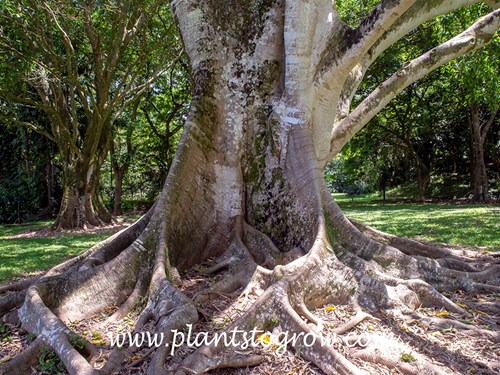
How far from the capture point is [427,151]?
84.8 feet

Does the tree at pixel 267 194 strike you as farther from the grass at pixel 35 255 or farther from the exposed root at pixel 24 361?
the grass at pixel 35 255

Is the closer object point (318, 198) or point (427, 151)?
point (318, 198)

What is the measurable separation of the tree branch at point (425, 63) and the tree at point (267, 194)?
18 millimetres

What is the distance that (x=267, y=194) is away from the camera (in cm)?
485

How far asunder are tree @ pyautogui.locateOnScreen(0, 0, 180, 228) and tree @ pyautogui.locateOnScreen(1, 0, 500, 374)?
6319 millimetres

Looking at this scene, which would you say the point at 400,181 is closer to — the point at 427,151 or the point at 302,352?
the point at 427,151

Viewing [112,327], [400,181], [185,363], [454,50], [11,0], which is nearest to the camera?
[185,363]

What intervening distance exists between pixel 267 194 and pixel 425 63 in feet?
9.94

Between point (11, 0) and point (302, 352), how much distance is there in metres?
11.2

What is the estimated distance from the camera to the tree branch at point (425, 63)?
552 centimetres

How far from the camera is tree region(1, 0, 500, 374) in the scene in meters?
3.64

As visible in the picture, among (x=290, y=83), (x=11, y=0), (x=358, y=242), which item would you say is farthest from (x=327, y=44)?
(x=11, y=0)

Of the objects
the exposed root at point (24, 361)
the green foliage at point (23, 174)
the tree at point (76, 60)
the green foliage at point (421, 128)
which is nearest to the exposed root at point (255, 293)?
the exposed root at point (24, 361)

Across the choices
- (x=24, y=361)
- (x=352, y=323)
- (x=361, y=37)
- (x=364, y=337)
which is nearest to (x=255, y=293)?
(x=352, y=323)
